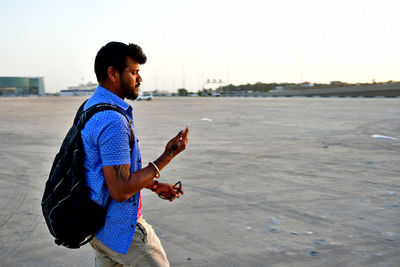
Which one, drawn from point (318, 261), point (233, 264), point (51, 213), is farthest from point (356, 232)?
point (51, 213)

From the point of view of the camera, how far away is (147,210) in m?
4.59

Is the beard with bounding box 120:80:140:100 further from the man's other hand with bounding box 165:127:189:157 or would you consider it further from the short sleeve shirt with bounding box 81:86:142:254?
the man's other hand with bounding box 165:127:189:157

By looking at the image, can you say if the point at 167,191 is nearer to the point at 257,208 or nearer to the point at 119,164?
the point at 119,164

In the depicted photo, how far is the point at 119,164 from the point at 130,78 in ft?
1.56

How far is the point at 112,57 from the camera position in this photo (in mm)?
1756

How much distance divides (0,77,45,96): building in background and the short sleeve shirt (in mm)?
195789

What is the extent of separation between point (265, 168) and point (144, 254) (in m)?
5.19

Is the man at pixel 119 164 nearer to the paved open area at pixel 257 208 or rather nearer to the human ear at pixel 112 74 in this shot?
the human ear at pixel 112 74


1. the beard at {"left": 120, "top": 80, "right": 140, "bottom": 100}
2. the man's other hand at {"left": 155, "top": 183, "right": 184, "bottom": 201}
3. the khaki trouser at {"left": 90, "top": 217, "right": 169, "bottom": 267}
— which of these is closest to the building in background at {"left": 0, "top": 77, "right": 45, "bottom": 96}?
the man's other hand at {"left": 155, "top": 183, "right": 184, "bottom": 201}

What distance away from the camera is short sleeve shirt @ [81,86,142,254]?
1606 millimetres

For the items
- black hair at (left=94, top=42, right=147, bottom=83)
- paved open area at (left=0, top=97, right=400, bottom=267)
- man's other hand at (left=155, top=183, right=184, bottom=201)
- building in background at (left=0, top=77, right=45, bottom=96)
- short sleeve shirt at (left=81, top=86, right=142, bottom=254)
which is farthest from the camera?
building in background at (left=0, top=77, right=45, bottom=96)

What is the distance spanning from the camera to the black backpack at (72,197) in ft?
5.51

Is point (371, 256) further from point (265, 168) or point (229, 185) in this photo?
point (265, 168)

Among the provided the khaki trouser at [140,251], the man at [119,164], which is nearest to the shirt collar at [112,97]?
the man at [119,164]
